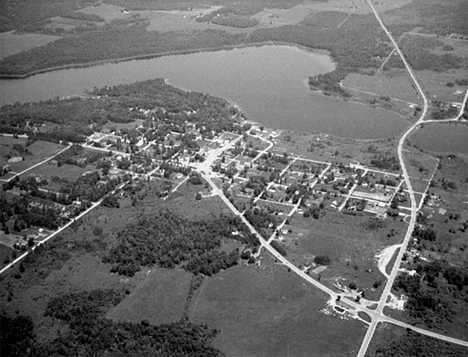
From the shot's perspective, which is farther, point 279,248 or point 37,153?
point 37,153

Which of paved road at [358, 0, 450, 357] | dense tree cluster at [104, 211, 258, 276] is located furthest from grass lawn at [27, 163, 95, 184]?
paved road at [358, 0, 450, 357]

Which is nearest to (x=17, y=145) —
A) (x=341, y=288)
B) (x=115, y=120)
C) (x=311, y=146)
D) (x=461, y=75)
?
(x=115, y=120)

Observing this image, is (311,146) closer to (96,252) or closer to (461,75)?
(96,252)

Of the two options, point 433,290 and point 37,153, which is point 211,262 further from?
point 37,153

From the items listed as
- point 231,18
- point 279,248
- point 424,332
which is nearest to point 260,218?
point 279,248

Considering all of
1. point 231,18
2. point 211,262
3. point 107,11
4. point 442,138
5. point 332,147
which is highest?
point 107,11

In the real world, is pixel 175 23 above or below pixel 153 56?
above

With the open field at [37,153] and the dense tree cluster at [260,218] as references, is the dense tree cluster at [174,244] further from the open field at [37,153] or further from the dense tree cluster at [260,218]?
the open field at [37,153]

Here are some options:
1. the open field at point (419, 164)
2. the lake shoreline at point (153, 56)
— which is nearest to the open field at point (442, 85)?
the lake shoreline at point (153, 56)
